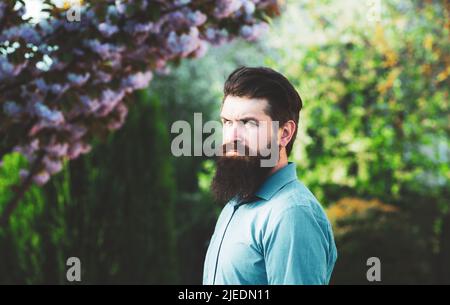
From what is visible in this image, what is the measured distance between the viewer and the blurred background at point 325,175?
17.6 ft

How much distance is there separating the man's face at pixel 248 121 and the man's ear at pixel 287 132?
0.13 ft

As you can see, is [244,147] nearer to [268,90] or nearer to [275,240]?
[268,90]

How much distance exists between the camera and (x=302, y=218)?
1.59 meters

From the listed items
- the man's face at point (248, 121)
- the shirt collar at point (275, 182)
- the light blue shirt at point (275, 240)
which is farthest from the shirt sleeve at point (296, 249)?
the man's face at point (248, 121)

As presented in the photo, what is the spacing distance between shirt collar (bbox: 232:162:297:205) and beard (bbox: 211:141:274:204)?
0.08 feet

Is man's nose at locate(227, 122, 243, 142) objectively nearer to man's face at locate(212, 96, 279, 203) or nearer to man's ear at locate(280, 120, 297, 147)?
man's face at locate(212, 96, 279, 203)

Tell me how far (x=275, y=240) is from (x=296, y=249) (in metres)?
0.07

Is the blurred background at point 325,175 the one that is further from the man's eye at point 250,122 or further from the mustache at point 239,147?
the man's eye at point 250,122

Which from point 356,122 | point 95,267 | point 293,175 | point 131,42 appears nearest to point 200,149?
point 356,122

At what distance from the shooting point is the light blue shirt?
61.1 inches

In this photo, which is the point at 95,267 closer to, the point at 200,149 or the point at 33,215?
the point at 33,215

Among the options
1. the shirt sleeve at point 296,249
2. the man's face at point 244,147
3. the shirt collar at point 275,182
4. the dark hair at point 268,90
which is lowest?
the shirt sleeve at point 296,249

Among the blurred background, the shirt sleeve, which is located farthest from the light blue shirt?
the blurred background

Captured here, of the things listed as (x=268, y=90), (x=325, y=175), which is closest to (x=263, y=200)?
(x=268, y=90)
